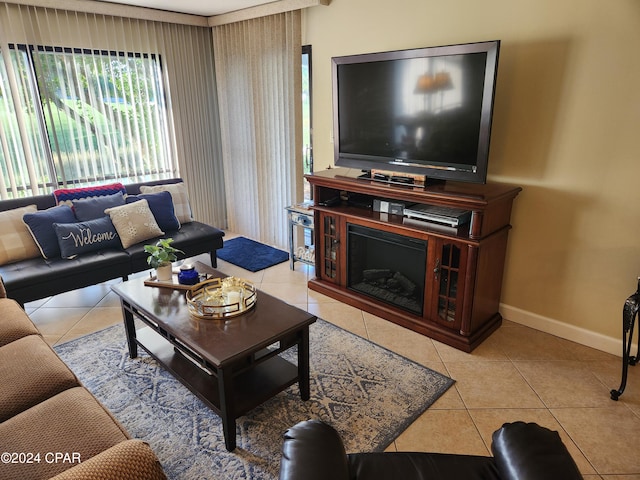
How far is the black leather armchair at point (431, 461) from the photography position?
3.61 ft

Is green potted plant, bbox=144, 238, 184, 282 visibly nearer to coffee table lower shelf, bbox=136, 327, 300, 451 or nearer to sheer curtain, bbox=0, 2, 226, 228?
coffee table lower shelf, bbox=136, 327, 300, 451

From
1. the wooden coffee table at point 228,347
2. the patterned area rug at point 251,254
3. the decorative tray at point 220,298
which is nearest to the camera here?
the wooden coffee table at point 228,347

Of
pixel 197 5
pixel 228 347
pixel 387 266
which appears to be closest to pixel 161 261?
pixel 228 347

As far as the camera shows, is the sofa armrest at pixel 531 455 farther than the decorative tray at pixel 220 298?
No

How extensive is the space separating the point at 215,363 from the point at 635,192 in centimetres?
241

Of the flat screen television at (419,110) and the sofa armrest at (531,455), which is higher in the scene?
A: the flat screen television at (419,110)

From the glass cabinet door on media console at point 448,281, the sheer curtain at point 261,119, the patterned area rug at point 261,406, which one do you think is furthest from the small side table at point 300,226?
the glass cabinet door on media console at point 448,281

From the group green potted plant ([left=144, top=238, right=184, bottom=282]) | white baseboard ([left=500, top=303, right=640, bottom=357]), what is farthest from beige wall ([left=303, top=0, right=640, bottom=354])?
green potted plant ([left=144, top=238, right=184, bottom=282])

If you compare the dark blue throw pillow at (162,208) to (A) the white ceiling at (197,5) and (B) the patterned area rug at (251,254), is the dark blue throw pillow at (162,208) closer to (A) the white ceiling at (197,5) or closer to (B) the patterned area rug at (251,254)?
(B) the patterned area rug at (251,254)

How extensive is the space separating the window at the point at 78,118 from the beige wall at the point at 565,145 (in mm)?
2771

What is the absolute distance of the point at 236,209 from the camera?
5055mm

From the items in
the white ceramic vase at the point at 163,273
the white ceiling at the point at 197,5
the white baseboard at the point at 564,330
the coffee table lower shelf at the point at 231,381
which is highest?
the white ceiling at the point at 197,5

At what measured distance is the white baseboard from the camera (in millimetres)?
2581

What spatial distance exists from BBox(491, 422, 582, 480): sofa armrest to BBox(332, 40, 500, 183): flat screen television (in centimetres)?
162
